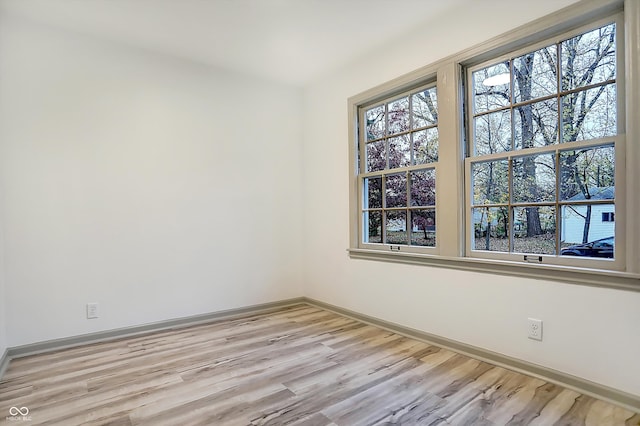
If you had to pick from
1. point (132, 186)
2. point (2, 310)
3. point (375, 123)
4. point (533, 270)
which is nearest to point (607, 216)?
point (533, 270)

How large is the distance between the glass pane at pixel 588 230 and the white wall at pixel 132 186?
2.79 metres

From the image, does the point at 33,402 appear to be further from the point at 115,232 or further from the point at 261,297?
the point at 261,297

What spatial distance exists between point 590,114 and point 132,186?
355 centimetres

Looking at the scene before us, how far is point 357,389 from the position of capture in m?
2.12

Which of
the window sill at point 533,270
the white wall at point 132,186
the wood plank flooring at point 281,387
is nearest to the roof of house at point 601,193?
the window sill at point 533,270

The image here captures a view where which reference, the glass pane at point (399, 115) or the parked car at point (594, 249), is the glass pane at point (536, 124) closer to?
the parked car at point (594, 249)

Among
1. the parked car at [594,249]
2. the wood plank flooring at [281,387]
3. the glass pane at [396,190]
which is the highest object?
the glass pane at [396,190]

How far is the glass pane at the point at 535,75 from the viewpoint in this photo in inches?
88.0

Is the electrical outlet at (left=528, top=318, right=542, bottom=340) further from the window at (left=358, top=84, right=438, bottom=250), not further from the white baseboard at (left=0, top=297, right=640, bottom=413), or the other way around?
the window at (left=358, top=84, right=438, bottom=250)

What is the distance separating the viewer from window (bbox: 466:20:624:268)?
2.03m

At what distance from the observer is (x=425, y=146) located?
2.99m

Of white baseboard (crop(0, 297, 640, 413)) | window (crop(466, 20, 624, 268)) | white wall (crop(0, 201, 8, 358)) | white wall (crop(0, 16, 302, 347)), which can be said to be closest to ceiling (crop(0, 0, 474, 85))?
white wall (crop(0, 16, 302, 347))

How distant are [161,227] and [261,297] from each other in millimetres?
1338

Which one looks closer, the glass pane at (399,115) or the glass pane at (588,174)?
the glass pane at (588,174)
